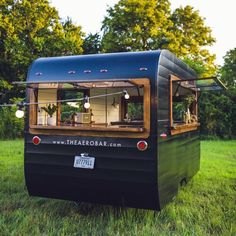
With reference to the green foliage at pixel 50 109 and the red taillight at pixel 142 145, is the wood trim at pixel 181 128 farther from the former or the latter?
the green foliage at pixel 50 109

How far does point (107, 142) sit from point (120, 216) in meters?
1.21

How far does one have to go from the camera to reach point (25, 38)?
22.2 meters

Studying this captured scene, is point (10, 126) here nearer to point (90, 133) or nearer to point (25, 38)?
point (25, 38)

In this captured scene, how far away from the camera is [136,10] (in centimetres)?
2369

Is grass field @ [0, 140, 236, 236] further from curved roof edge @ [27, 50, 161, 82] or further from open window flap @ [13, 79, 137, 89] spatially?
curved roof edge @ [27, 50, 161, 82]

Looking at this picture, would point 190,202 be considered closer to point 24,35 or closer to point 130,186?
point 130,186

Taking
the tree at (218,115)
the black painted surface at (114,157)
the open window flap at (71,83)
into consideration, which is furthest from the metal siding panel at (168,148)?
the tree at (218,115)

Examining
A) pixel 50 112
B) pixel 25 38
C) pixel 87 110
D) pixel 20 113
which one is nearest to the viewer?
pixel 20 113

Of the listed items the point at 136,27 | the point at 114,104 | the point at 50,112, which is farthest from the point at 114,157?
the point at 136,27

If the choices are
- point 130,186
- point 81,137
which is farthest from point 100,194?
point 81,137

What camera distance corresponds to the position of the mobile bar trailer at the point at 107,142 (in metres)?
4.23

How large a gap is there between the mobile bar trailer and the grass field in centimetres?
30

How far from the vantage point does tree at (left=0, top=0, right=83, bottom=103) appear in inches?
824

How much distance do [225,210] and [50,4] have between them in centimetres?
2199
